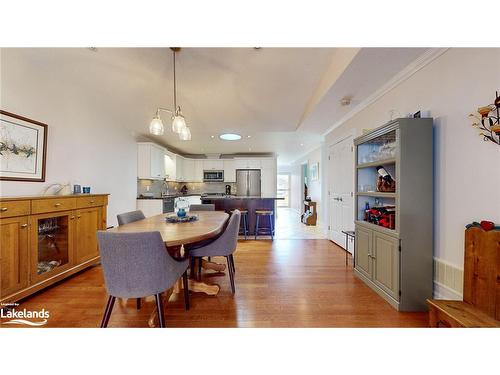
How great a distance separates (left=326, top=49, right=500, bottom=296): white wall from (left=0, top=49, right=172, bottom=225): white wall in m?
3.16

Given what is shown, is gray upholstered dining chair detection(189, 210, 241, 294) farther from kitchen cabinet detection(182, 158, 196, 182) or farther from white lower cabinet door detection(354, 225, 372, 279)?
kitchen cabinet detection(182, 158, 196, 182)

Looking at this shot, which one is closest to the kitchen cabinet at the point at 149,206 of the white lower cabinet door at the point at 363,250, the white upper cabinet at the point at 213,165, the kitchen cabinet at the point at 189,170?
the kitchen cabinet at the point at 189,170

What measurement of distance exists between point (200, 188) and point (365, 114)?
240 inches

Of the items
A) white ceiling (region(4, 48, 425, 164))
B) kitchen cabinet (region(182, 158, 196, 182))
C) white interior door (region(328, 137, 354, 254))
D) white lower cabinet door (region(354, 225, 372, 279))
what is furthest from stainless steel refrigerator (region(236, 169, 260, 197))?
white lower cabinet door (region(354, 225, 372, 279))

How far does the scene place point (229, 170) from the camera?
7.55 meters

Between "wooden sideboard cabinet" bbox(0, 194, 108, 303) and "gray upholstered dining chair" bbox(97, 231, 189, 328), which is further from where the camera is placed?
"wooden sideboard cabinet" bbox(0, 194, 108, 303)

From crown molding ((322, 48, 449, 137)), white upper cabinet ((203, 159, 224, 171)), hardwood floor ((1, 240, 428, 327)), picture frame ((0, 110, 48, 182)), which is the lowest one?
hardwood floor ((1, 240, 428, 327))

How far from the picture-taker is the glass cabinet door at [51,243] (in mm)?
2113

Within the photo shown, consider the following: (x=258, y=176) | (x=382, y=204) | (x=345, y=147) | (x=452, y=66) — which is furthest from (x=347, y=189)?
(x=258, y=176)

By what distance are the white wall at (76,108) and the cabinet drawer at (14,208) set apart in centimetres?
37

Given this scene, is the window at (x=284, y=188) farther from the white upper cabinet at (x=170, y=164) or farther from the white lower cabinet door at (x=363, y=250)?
the white lower cabinet door at (x=363, y=250)

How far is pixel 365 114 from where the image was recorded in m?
3.03

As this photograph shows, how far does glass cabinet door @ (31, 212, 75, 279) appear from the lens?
83.2 inches
